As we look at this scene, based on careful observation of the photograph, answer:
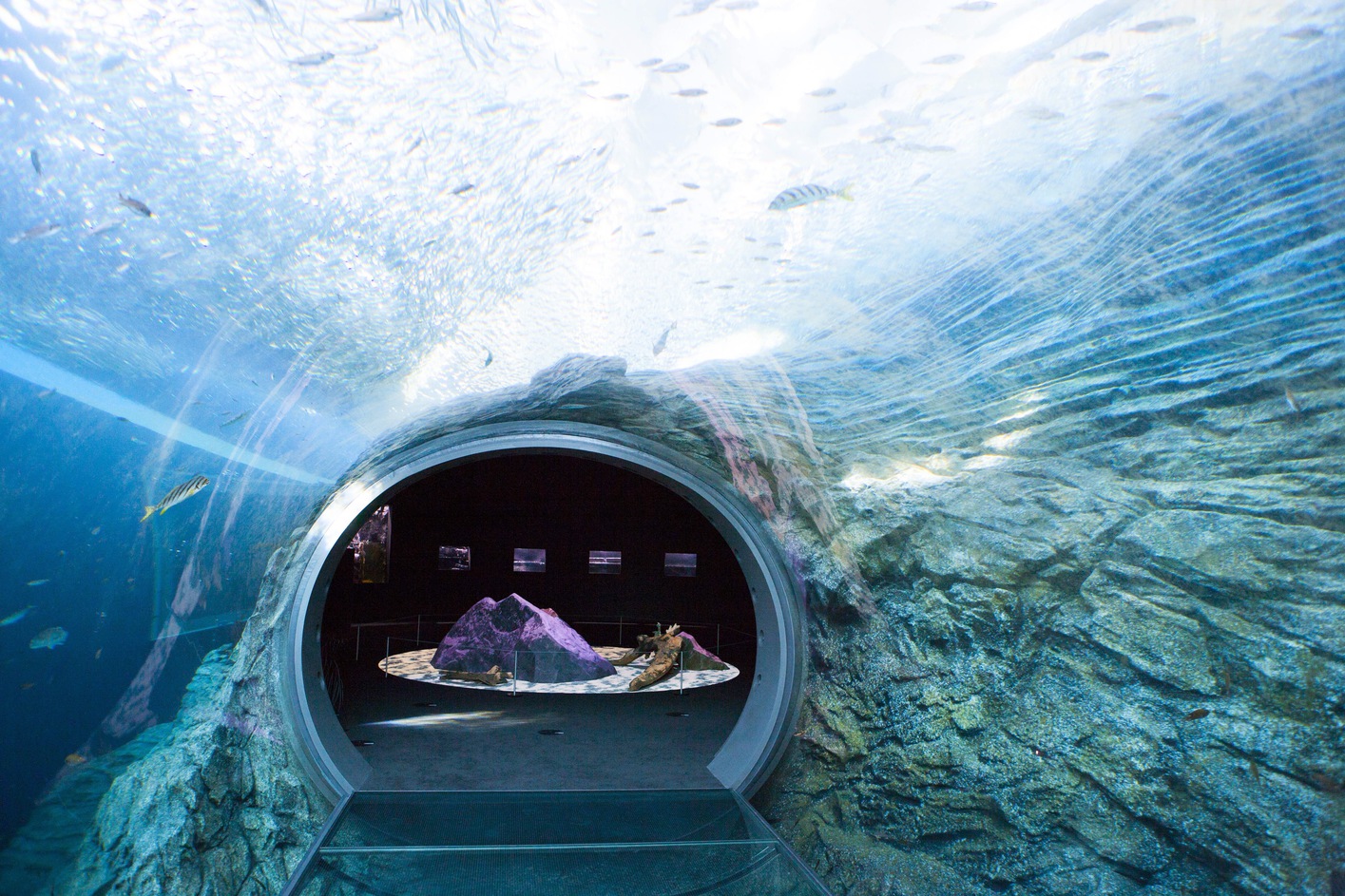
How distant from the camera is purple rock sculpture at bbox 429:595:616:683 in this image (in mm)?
11164

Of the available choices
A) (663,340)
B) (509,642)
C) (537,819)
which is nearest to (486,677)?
(509,642)

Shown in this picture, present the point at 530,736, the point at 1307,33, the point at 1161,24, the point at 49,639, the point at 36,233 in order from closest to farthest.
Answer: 1. the point at 1307,33
2. the point at 1161,24
3. the point at 36,233
4. the point at 49,639
5. the point at 530,736

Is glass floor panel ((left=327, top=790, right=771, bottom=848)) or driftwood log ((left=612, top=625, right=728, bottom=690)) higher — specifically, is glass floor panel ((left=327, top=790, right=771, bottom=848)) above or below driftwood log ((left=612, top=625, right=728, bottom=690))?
below

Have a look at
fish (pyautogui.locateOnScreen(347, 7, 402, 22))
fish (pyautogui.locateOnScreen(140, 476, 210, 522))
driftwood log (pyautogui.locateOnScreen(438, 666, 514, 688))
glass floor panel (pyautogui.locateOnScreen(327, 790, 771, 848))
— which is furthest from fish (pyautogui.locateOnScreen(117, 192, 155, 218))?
driftwood log (pyautogui.locateOnScreen(438, 666, 514, 688))

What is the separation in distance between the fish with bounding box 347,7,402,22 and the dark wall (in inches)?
529

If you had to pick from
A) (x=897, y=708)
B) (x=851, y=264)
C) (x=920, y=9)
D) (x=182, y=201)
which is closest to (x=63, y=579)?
(x=182, y=201)

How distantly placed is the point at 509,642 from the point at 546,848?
24.9 feet

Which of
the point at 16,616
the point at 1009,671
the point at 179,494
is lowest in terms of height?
the point at 1009,671

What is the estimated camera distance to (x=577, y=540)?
1611 centimetres

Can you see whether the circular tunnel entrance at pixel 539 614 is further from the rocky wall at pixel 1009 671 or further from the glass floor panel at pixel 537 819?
the glass floor panel at pixel 537 819

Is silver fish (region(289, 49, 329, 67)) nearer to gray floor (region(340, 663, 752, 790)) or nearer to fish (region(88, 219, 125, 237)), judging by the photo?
fish (region(88, 219, 125, 237))

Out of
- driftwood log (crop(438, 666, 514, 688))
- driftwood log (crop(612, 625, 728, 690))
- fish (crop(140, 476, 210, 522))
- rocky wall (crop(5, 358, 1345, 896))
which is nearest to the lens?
rocky wall (crop(5, 358, 1345, 896))

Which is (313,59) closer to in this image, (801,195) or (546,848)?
(801,195)

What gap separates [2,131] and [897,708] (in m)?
Result: 5.11
